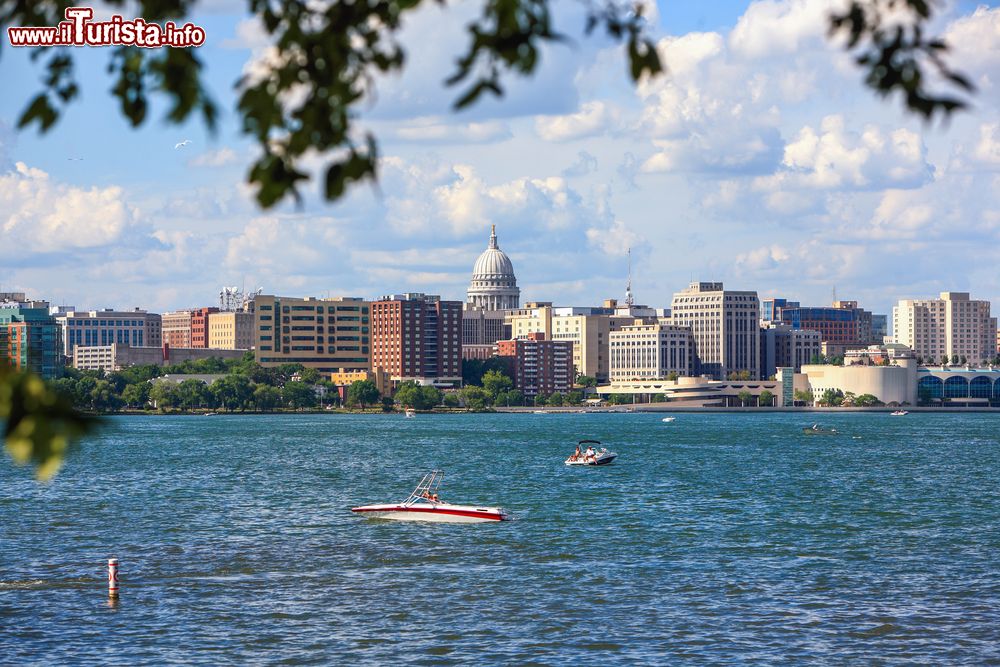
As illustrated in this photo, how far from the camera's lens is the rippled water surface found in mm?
40375

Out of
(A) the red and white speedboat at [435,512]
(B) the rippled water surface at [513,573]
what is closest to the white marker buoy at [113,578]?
(B) the rippled water surface at [513,573]

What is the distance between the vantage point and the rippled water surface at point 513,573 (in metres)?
40.4

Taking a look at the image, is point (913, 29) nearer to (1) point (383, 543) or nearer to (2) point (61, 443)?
(2) point (61, 443)

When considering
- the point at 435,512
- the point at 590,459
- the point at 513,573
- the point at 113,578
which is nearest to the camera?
the point at 113,578

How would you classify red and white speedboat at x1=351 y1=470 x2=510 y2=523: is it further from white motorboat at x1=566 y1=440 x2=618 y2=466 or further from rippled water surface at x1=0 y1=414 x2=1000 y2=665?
white motorboat at x1=566 y1=440 x2=618 y2=466

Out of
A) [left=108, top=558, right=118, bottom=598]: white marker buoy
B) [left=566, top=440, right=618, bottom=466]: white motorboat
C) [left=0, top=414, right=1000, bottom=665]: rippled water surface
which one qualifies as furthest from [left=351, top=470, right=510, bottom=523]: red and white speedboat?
[left=566, top=440, right=618, bottom=466]: white motorboat

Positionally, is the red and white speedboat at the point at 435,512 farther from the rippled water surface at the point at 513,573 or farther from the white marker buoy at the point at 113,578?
the white marker buoy at the point at 113,578

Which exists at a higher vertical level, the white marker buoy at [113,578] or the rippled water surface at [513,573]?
the white marker buoy at [113,578]

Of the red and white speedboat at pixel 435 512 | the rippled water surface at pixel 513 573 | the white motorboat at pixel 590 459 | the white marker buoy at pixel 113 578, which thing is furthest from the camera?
the white motorboat at pixel 590 459

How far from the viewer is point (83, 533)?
6894 centimetres

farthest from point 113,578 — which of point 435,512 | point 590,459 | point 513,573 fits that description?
point 590,459

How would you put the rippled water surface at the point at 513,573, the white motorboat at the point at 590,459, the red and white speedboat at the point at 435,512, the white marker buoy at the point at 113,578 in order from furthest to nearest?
the white motorboat at the point at 590,459
the red and white speedboat at the point at 435,512
the white marker buoy at the point at 113,578
the rippled water surface at the point at 513,573

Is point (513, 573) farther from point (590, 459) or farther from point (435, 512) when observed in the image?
point (590, 459)

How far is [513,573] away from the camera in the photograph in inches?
2121
